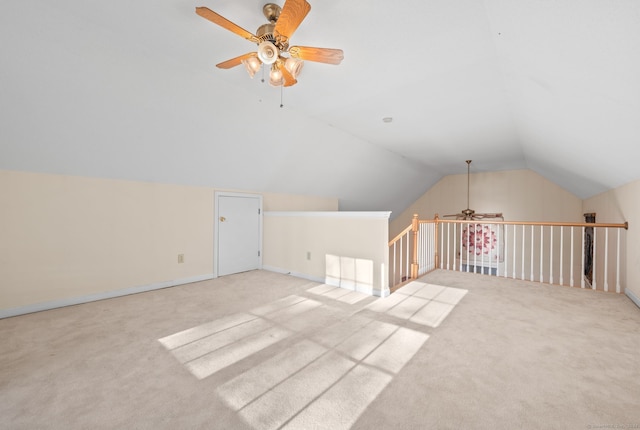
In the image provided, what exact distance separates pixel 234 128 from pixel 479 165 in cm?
623

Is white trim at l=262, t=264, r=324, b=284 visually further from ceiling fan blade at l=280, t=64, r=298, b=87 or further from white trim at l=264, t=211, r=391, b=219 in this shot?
ceiling fan blade at l=280, t=64, r=298, b=87

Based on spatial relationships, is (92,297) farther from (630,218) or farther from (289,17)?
(630,218)

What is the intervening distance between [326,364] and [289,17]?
242cm

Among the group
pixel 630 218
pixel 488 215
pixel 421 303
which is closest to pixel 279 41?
pixel 421 303

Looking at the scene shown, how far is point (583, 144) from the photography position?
3.34 meters


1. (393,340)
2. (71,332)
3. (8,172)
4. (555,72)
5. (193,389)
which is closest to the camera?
(193,389)

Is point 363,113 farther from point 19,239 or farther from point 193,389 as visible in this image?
point 19,239

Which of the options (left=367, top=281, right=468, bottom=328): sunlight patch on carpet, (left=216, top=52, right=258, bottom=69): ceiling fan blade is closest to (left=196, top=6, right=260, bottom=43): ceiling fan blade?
(left=216, top=52, right=258, bottom=69): ceiling fan blade

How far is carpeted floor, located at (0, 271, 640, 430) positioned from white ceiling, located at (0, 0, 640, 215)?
6.17 ft

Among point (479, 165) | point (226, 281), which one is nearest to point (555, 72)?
point (226, 281)

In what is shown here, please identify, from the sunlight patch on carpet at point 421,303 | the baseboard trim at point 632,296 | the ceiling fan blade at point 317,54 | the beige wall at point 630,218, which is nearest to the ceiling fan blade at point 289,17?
the ceiling fan blade at point 317,54

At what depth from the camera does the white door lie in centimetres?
493

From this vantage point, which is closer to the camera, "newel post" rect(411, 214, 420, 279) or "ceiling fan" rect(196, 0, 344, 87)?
"ceiling fan" rect(196, 0, 344, 87)

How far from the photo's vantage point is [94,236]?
3.63m
